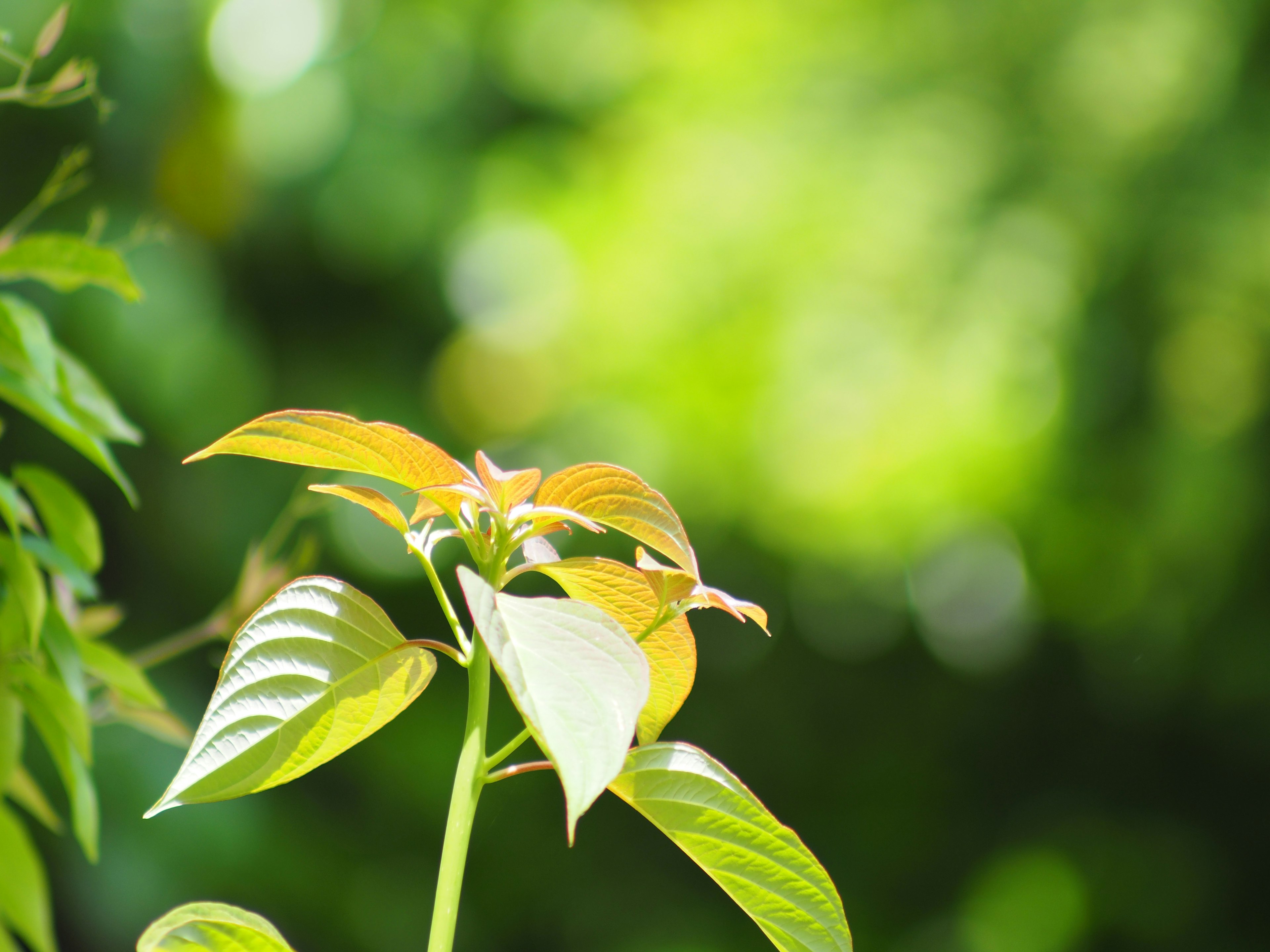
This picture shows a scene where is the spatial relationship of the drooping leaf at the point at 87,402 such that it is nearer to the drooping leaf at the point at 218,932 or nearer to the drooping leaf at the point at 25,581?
the drooping leaf at the point at 25,581

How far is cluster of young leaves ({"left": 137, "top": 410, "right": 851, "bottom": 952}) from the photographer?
0.15 m

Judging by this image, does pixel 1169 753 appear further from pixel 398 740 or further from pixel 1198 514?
pixel 398 740

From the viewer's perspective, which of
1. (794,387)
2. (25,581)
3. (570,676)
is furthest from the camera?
(794,387)

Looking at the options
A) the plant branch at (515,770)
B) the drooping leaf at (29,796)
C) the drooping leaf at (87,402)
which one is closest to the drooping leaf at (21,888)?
the drooping leaf at (29,796)

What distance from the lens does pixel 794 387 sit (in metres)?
1.85

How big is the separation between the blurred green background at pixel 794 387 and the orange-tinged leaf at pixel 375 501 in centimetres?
156

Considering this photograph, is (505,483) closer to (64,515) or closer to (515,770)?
(515,770)

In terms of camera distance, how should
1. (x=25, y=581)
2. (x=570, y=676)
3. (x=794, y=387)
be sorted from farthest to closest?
(x=794, y=387) < (x=25, y=581) < (x=570, y=676)

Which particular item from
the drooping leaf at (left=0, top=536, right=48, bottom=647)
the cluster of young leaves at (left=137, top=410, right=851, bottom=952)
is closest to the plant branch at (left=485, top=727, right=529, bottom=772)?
the cluster of young leaves at (left=137, top=410, right=851, bottom=952)

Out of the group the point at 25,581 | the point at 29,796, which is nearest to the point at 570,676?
the point at 25,581

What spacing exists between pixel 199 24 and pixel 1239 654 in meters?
2.31

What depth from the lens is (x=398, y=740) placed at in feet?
6.27

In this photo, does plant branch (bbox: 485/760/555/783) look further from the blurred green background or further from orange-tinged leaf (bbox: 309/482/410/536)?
the blurred green background

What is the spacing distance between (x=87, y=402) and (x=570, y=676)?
0.88ft
